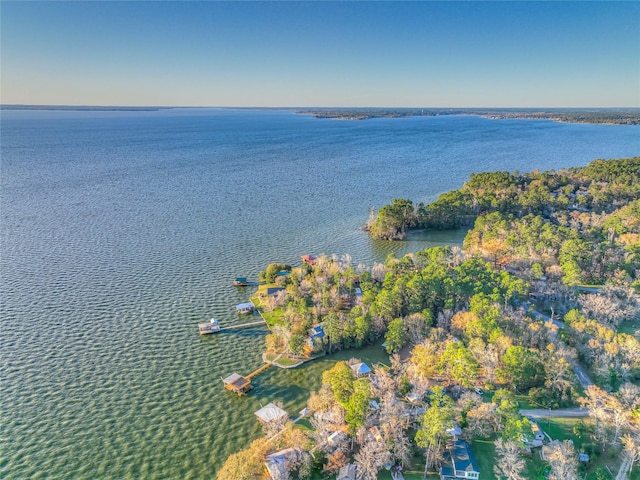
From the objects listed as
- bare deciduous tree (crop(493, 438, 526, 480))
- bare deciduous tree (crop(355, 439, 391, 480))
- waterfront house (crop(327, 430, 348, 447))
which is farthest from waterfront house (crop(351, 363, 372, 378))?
bare deciduous tree (crop(493, 438, 526, 480))

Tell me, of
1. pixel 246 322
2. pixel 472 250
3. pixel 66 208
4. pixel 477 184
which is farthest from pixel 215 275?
pixel 477 184

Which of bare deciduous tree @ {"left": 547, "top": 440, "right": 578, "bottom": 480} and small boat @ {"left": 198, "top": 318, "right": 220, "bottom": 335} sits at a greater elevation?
bare deciduous tree @ {"left": 547, "top": 440, "right": 578, "bottom": 480}

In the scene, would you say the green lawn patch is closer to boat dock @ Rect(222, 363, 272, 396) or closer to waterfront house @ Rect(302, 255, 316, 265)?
boat dock @ Rect(222, 363, 272, 396)

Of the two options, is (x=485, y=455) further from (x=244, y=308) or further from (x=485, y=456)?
(x=244, y=308)

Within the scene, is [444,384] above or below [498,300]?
below

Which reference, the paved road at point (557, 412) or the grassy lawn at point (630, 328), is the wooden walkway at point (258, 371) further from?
the grassy lawn at point (630, 328)

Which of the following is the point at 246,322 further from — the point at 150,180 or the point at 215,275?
the point at 150,180

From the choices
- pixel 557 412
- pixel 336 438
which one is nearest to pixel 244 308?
pixel 336 438

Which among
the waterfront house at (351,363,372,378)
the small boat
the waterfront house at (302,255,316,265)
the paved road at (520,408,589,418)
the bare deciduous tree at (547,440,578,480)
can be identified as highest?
the waterfront house at (302,255,316,265)
